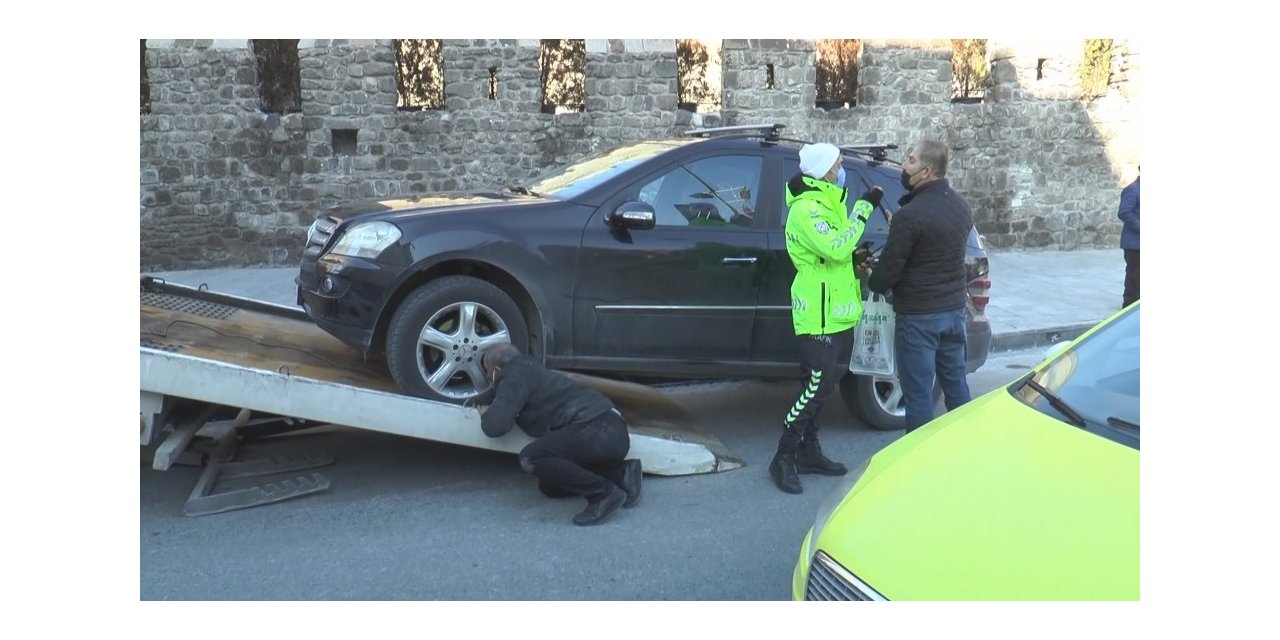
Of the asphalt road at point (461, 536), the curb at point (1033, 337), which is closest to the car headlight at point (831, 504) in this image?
the asphalt road at point (461, 536)

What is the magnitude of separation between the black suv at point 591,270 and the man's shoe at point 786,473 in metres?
0.69

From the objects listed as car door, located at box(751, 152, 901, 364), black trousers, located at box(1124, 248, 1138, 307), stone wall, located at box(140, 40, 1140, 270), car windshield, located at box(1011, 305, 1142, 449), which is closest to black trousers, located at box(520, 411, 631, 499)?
car door, located at box(751, 152, 901, 364)

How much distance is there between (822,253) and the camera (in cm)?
501

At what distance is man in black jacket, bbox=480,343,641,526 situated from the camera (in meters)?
4.84

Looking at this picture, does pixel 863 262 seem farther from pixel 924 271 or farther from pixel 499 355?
pixel 499 355

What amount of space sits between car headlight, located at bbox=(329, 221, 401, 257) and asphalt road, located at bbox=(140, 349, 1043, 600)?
1260 millimetres

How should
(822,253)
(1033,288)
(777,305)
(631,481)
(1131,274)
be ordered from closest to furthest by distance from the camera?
(822,253), (631,481), (777,305), (1131,274), (1033,288)

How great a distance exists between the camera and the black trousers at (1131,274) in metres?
8.93

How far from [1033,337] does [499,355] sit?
6.24 metres

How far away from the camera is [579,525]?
4.80 m

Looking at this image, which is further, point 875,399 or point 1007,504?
point 875,399

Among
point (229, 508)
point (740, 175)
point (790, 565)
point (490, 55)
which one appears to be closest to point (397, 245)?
point (229, 508)

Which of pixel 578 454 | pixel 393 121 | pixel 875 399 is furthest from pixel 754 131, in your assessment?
pixel 393 121

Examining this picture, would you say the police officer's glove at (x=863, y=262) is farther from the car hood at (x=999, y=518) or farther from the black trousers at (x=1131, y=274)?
the black trousers at (x=1131, y=274)
